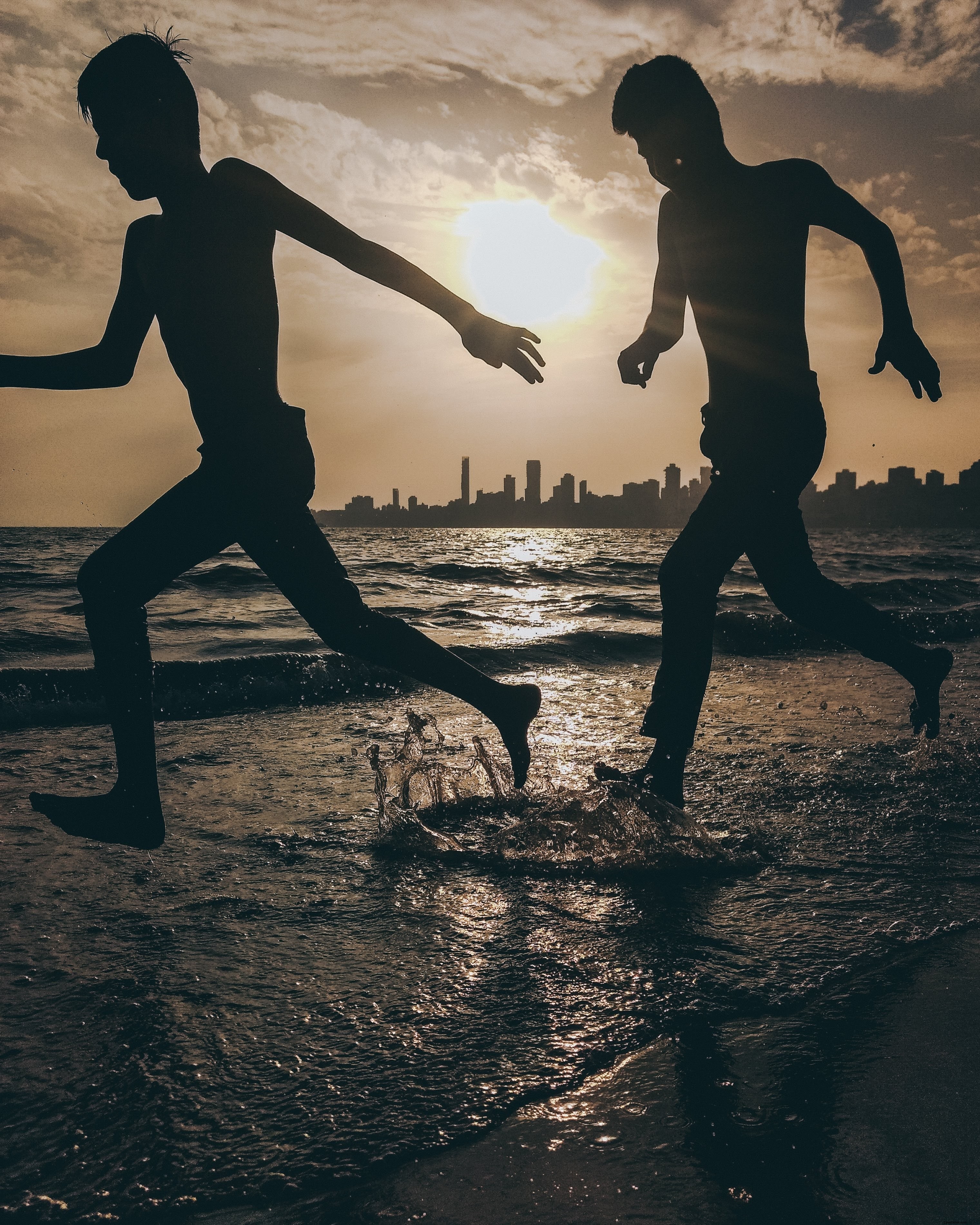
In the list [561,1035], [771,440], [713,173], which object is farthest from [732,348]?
[561,1035]

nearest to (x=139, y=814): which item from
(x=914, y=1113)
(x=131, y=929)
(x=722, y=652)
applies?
(x=131, y=929)

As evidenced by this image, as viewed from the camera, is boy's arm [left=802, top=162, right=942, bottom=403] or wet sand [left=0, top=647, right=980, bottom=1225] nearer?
wet sand [left=0, top=647, right=980, bottom=1225]

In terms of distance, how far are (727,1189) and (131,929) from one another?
4.41ft

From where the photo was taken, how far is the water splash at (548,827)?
2.32 metres

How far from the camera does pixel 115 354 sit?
2.35 m

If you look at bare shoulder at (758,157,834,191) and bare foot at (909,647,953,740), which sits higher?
bare shoulder at (758,157,834,191)

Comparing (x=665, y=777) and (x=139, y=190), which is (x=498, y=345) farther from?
(x=665, y=777)

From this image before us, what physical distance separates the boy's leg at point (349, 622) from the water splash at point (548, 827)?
0.20 metres

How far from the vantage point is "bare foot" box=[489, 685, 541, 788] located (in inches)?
100.0

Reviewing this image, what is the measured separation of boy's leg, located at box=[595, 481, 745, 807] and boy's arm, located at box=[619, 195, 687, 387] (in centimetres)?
61

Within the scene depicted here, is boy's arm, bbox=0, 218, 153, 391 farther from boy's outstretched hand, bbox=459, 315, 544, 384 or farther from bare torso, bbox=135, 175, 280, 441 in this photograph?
boy's outstretched hand, bbox=459, 315, 544, 384

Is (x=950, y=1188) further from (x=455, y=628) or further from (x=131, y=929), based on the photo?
(x=455, y=628)

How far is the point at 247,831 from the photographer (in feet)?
8.41

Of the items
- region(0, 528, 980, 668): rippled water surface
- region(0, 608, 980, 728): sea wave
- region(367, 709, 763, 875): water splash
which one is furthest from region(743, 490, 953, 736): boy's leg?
region(0, 528, 980, 668): rippled water surface
